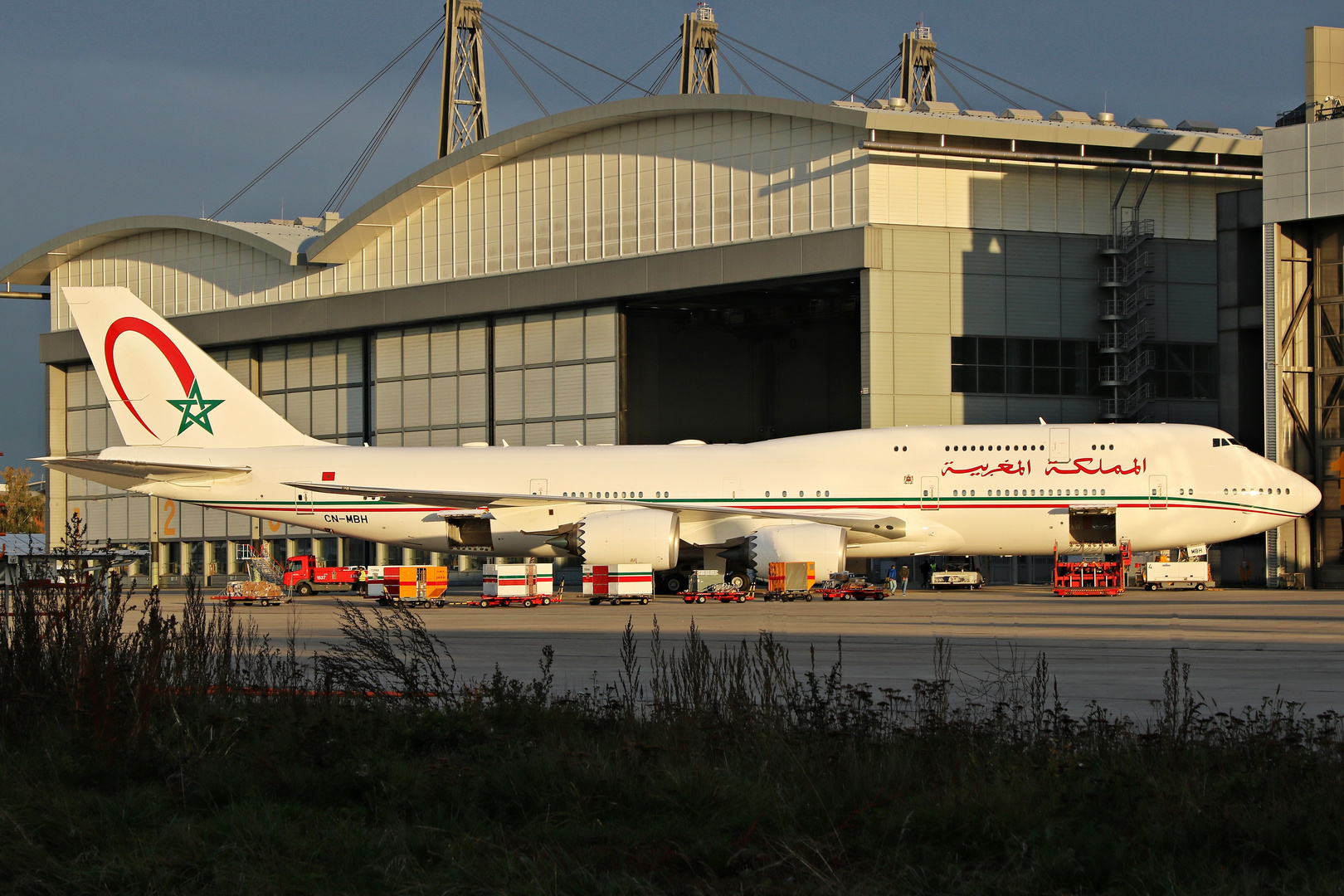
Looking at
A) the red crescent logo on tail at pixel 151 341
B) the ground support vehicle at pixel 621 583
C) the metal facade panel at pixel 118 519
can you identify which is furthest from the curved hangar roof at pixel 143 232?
the ground support vehicle at pixel 621 583

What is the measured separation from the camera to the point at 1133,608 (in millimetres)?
25203

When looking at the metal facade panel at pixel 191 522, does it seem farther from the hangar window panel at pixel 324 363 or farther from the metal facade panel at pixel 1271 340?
the metal facade panel at pixel 1271 340

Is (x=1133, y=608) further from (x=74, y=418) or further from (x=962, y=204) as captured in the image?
(x=74, y=418)

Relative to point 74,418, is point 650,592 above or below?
below

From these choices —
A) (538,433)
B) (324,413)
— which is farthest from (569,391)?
(324,413)

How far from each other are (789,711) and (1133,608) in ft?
58.7

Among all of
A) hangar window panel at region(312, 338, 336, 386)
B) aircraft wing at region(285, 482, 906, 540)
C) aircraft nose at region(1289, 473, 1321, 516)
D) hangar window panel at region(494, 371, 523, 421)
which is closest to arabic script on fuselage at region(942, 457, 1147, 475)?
aircraft wing at region(285, 482, 906, 540)

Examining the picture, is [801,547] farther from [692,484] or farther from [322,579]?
[322,579]

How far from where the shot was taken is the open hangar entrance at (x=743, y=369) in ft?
189

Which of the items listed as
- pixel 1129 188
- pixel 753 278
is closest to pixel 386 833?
pixel 753 278

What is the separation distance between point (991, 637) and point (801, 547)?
46.0 feet

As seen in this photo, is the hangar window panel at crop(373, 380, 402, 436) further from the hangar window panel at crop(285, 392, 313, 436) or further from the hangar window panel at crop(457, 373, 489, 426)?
the hangar window panel at crop(285, 392, 313, 436)

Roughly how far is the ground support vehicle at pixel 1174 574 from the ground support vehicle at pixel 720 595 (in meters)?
10.9

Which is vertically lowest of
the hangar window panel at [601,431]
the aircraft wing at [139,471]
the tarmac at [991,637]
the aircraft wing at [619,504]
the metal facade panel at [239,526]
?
the tarmac at [991,637]
